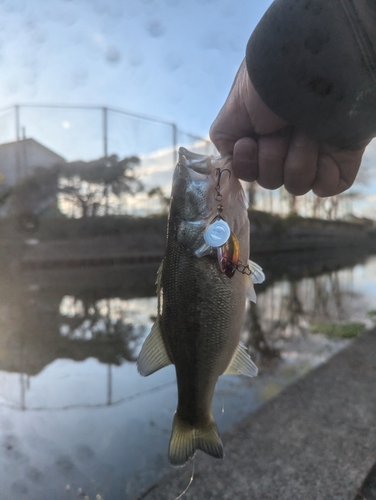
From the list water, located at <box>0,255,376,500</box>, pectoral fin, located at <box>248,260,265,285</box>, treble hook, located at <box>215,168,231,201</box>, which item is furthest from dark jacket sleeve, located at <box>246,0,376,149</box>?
water, located at <box>0,255,376,500</box>

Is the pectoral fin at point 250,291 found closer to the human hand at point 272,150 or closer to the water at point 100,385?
the human hand at point 272,150

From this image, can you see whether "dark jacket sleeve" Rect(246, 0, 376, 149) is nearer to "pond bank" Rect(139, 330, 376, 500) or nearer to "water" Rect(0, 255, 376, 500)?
"water" Rect(0, 255, 376, 500)

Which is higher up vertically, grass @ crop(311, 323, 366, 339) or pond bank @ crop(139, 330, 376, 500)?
pond bank @ crop(139, 330, 376, 500)

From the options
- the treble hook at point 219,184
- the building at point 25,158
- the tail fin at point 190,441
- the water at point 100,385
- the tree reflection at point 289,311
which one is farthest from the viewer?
the building at point 25,158

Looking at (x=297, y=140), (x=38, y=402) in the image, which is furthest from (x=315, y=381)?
(x=297, y=140)

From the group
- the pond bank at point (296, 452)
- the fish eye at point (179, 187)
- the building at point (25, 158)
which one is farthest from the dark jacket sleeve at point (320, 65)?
the building at point (25, 158)
